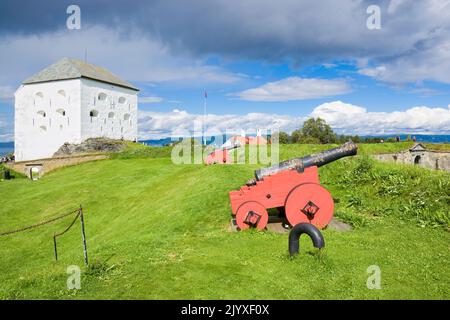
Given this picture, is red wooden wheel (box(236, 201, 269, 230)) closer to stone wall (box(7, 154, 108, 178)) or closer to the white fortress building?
stone wall (box(7, 154, 108, 178))

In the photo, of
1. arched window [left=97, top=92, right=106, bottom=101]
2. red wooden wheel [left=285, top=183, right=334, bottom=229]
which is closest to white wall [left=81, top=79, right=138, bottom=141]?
arched window [left=97, top=92, right=106, bottom=101]

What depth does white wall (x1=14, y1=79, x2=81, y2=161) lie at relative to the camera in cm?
3575

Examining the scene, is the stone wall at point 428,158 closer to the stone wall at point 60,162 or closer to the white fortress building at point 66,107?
the stone wall at point 60,162

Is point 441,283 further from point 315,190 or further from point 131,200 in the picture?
point 131,200

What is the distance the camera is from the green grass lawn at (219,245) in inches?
207

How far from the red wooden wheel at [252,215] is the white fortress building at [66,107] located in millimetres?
31708

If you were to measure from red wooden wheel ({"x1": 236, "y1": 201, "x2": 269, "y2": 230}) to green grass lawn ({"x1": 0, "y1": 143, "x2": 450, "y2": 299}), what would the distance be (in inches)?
10.2

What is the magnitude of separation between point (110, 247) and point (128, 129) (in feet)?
117

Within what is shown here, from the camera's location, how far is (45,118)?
37969 mm

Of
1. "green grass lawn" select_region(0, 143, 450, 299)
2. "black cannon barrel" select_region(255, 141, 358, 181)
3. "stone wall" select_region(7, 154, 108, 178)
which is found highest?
"black cannon barrel" select_region(255, 141, 358, 181)

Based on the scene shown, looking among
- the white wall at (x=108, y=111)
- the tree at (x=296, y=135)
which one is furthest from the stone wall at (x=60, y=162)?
the tree at (x=296, y=135)
